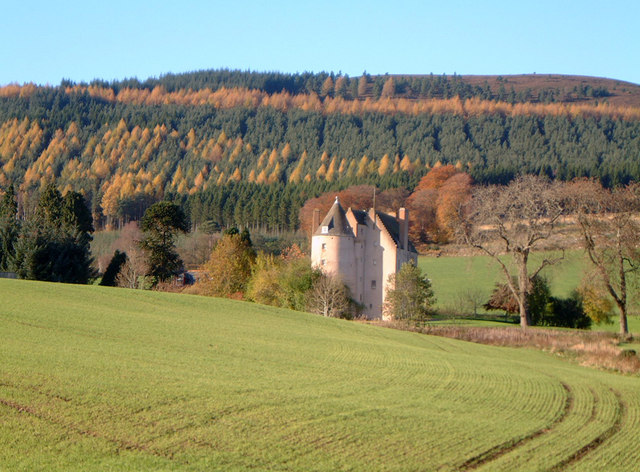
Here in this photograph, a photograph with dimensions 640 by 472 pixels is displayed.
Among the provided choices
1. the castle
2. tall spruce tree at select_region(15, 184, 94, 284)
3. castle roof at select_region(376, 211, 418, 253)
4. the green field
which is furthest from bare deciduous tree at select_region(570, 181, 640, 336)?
tall spruce tree at select_region(15, 184, 94, 284)

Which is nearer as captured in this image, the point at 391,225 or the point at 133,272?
the point at 133,272

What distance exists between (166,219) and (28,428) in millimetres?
72664

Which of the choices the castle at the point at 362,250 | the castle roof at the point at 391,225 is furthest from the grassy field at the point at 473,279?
the castle at the point at 362,250

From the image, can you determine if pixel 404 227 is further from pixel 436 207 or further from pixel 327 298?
pixel 436 207

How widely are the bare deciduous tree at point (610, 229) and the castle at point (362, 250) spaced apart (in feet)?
79.3

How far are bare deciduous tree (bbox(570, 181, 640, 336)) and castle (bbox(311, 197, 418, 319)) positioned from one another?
2418cm

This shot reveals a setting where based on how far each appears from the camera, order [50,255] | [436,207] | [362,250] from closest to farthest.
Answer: [50,255] < [362,250] < [436,207]

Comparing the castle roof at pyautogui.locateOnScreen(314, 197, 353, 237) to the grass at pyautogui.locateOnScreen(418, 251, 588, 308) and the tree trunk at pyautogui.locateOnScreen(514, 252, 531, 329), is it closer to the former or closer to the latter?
the grass at pyautogui.locateOnScreen(418, 251, 588, 308)

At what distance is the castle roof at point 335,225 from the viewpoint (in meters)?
79.2

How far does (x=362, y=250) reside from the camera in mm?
82938

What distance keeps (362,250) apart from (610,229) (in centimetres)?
2850

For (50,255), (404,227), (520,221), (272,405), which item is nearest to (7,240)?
(50,255)

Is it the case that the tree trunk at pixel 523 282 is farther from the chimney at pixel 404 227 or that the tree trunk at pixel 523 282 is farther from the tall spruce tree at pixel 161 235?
the tall spruce tree at pixel 161 235

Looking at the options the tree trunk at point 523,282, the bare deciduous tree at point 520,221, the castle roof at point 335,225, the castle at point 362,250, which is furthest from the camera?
the castle roof at point 335,225
